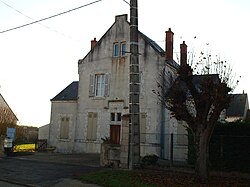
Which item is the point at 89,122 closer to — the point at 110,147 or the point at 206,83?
the point at 110,147

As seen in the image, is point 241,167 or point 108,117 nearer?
point 241,167

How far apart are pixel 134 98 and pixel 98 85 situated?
12.1m

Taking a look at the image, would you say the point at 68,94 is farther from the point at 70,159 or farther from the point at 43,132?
the point at 70,159

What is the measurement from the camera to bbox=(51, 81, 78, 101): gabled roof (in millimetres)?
26544

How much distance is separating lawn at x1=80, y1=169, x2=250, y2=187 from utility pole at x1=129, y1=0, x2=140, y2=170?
0.83 meters

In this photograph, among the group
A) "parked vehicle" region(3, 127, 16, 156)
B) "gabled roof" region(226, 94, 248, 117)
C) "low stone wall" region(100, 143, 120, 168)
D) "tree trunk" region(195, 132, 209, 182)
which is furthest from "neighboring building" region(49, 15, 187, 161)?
"gabled roof" region(226, 94, 248, 117)

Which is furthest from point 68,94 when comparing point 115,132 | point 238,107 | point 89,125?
point 238,107

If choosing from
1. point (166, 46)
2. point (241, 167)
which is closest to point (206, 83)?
point (241, 167)

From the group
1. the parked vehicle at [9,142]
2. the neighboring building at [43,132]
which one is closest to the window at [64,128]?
the parked vehicle at [9,142]

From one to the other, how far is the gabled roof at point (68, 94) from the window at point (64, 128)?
6.00 ft

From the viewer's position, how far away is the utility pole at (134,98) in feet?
41.2

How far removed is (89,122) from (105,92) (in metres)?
2.83

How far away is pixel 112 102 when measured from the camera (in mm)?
23266

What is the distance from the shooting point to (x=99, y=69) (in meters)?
24.5
